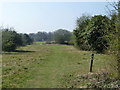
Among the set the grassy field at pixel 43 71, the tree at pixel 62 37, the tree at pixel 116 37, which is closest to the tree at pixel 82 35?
the grassy field at pixel 43 71

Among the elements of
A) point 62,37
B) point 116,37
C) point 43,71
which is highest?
Result: point 62,37

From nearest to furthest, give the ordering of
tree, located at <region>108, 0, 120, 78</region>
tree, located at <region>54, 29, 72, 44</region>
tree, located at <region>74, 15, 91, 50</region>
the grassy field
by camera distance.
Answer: tree, located at <region>108, 0, 120, 78</region> → the grassy field → tree, located at <region>74, 15, 91, 50</region> → tree, located at <region>54, 29, 72, 44</region>

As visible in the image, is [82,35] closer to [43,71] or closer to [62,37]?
[43,71]

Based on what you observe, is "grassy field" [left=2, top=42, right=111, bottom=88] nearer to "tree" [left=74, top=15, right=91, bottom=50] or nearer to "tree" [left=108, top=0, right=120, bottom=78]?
"tree" [left=108, top=0, right=120, bottom=78]

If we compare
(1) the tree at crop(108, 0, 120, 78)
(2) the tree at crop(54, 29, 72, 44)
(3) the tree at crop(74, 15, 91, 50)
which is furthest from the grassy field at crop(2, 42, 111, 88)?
(2) the tree at crop(54, 29, 72, 44)

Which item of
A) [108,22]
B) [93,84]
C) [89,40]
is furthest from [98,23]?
[93,84]

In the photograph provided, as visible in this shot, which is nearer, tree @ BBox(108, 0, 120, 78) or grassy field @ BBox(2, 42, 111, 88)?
tree @ BBox(108, 0, 120, 78)

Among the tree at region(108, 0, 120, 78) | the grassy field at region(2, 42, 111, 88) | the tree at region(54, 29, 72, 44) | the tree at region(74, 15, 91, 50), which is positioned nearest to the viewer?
the tree at region(108, 0, 120, 78)

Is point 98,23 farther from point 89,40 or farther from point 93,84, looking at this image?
point 93,84

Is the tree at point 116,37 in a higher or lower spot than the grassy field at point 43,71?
higher

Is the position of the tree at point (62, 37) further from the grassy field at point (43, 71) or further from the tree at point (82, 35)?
the grassy field at point (43, 71)

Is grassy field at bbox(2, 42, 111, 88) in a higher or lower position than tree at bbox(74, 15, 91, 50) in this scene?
lower

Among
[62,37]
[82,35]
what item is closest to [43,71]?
[82,35]

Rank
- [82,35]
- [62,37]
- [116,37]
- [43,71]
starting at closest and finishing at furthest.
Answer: [116,37] → [43,71] → [82,35] → [62,37]
